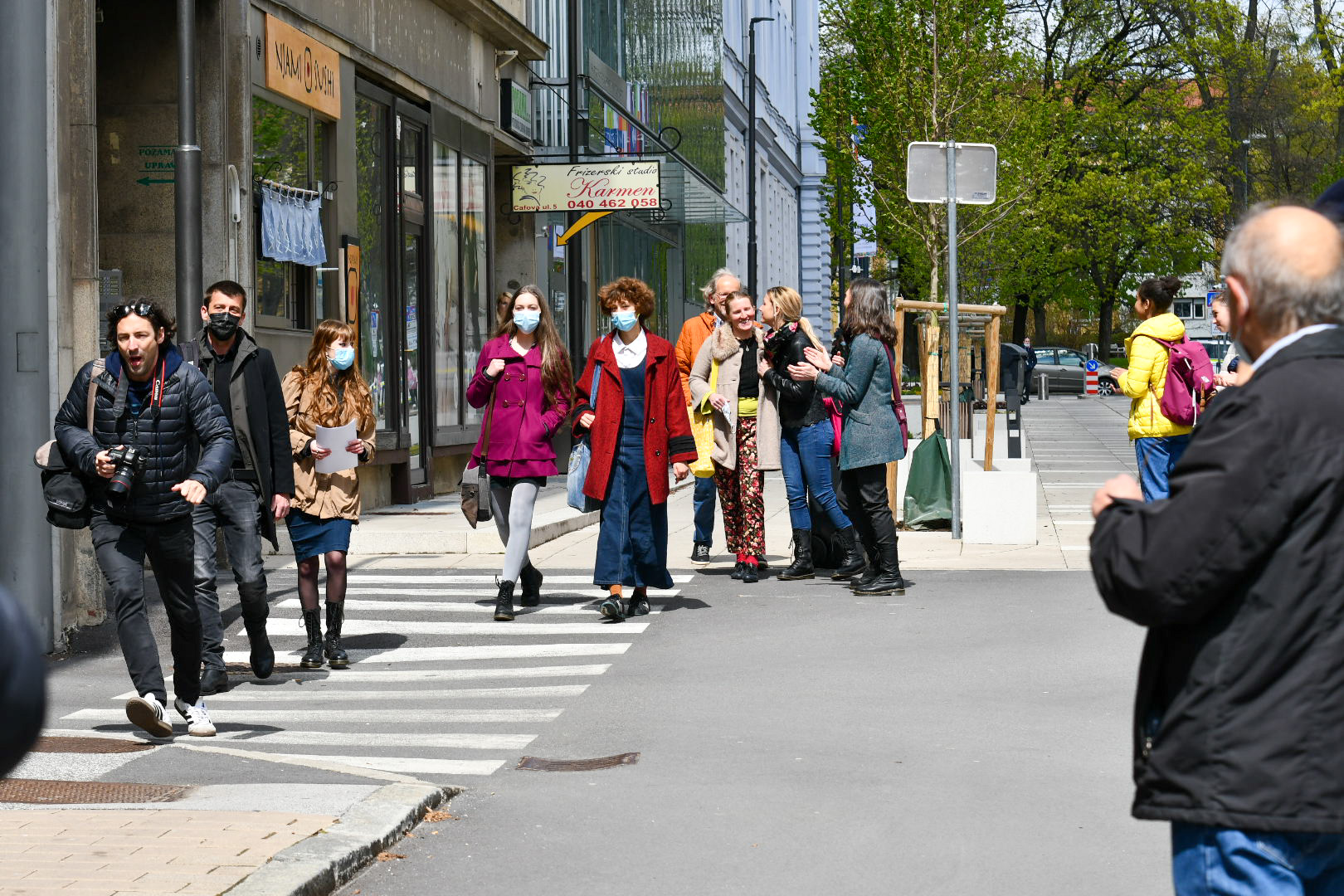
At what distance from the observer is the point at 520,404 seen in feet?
35.8

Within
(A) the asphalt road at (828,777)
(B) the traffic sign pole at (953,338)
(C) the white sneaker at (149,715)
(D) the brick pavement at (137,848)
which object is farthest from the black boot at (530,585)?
(D) the brick pavement at (137,848)

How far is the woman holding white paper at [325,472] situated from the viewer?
9.38 meters

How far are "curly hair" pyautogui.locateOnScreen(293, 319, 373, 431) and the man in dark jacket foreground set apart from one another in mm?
6894

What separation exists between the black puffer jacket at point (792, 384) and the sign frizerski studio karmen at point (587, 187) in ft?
30.3

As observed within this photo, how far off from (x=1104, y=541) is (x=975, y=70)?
98.9 ft

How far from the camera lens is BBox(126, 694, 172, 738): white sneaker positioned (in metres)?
7.21

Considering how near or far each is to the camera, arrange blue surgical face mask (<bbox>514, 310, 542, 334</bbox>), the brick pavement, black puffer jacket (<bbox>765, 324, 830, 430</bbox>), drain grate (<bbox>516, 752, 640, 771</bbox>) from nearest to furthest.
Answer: the brick pavement → drain grate (<bbox>516, 752, 640, 771</bbox>) → blue surgical face mask (<bbox>514, 310, 542, 334</bbox>) → black puffer jacket (<bbox>765, 324, 830, 430</bbox>)

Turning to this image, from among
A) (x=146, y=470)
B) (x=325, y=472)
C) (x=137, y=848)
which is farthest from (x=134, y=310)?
(x=137, y=848)

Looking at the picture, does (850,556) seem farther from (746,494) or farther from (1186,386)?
(1186,386)

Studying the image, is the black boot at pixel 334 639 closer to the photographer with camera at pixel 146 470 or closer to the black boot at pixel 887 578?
the photographer with camera at pixel 146 470

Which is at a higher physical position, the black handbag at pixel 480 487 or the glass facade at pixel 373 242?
the glass facade at pixel 373 242

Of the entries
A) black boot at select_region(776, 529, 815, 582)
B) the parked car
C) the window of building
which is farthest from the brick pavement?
the parked car

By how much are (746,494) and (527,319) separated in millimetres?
2391

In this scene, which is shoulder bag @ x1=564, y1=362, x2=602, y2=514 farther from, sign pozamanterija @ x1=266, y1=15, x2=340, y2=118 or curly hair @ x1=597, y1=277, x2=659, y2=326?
sign pozamanterija @ x1=266, y1=15, x2=340, y2=118
